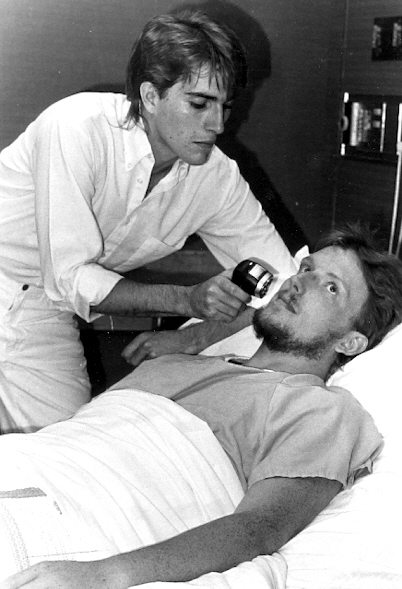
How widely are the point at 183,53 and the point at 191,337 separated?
740 millimetres

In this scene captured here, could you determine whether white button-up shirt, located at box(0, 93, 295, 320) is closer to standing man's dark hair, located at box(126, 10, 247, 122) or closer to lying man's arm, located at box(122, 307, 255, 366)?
standing man's dark hair, located at box(126, 10, 247, 122)

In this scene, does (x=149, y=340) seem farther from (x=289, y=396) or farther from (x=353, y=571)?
(x=353, y=571)

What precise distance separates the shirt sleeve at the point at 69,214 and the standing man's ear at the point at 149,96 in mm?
184

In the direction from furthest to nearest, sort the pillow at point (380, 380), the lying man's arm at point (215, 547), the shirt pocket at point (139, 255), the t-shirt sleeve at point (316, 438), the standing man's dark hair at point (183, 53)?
the shirt pocket at point (139, 255)
the standing man's dark hair at point (183, 53)
the pillow at point (380, 380)
the t-shirt sleeve at point (316, 438)
the lying man's arm at point (215, 547)

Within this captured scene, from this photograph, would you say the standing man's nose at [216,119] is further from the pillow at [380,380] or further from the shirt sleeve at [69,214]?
the pillow at [380,380]

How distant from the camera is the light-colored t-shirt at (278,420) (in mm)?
1450

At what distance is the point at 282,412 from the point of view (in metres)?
1.54

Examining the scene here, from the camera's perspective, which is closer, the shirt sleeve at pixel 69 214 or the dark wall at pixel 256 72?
the shirt sleeve at pixel 69 214

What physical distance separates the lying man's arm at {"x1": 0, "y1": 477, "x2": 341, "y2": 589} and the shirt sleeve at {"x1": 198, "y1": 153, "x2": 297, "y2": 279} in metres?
0.98

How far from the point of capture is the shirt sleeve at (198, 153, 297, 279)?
2312 millimetres

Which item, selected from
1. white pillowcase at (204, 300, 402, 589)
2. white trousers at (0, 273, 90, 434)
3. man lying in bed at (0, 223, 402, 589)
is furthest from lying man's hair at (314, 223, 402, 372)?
white trousers at (0, 273, 90, 434)

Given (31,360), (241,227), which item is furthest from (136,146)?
(31,360)

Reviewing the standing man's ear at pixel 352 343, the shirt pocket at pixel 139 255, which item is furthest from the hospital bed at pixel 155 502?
the shirt pocket at pixel 139 255

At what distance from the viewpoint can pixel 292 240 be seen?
245 centimetres
